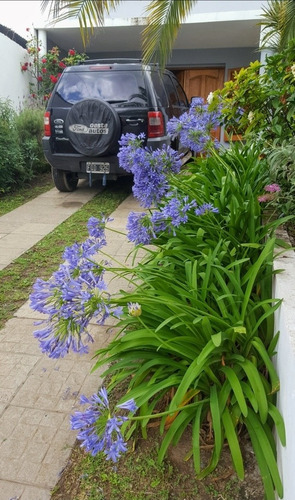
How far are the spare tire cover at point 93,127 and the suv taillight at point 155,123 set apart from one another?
473mm

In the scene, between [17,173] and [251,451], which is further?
[17,173]

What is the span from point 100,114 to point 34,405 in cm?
479

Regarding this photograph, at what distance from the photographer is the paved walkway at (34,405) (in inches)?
77.3

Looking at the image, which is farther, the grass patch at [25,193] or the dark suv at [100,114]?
the grass patch at [25,193]

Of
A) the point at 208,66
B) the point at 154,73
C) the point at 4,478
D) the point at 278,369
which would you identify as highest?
the point at 208,66

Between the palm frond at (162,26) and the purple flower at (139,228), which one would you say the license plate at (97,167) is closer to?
the palm frond at (162,26)

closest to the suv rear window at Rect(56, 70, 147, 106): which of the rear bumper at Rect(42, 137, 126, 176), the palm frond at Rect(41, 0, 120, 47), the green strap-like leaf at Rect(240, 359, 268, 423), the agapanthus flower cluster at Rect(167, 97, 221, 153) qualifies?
the rear bumper at Rect(42, 137, 126, 176)

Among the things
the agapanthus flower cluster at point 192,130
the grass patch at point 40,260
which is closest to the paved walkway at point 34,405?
the grass patch at point 40,260

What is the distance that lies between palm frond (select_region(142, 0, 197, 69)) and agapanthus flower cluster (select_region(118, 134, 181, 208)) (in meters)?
1.71

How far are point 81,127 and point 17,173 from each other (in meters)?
1.91

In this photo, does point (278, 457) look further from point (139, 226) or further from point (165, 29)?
point (165, 29)

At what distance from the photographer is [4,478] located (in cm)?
195

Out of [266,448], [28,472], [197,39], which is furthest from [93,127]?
[197,39]

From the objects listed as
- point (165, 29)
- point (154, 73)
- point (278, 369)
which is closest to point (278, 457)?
point (278, 369)
